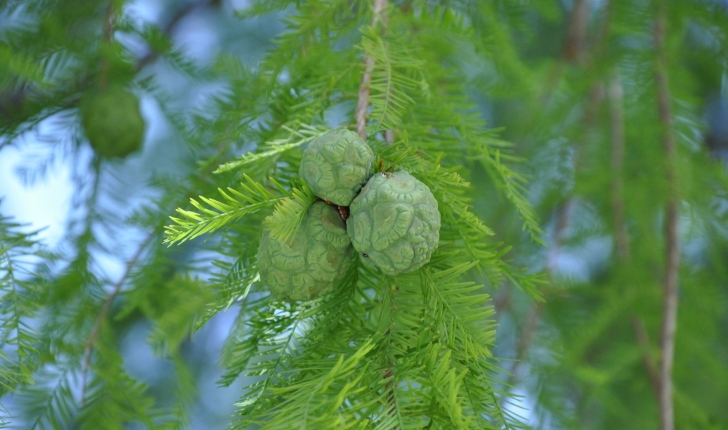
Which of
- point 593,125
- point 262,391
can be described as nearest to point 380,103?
point 262,391

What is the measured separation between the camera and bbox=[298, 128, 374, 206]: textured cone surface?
49 centimetres

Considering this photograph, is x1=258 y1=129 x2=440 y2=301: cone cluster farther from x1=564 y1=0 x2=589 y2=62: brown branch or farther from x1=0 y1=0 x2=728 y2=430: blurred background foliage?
x1=564 y1=0 x2=589 y2=62: brown branch

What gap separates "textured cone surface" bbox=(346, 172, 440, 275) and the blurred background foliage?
21 centimetres

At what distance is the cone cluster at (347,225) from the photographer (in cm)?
48

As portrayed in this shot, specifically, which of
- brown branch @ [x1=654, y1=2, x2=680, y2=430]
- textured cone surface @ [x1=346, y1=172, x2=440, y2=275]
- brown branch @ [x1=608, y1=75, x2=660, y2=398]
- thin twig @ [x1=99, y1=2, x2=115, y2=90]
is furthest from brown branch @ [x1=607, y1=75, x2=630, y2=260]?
thin twig @ [x1=99, y1=2, x2=115, y2=90]

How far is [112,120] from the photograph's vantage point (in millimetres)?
966

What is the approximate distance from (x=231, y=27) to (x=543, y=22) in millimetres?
892

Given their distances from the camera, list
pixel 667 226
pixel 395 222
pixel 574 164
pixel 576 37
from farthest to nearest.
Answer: pixel 576 37 < pixel 574 164 < pixel 667 226 < pixel 395 222

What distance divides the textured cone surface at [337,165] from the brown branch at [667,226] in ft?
2.46

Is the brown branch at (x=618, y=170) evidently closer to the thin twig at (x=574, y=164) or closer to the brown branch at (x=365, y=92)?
the thin twig at (x=574, y=164)

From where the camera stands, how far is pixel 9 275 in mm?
608

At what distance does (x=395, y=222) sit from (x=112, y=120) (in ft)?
2.19

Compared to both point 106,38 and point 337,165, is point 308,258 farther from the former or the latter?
point 106,38

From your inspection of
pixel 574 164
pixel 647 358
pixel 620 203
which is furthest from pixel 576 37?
pixel 647 358
